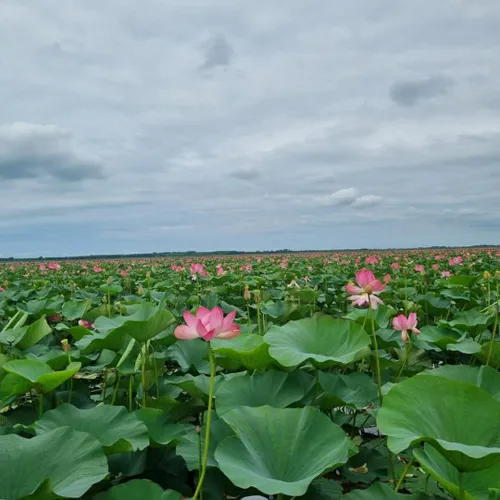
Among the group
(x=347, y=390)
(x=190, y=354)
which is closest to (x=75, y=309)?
(x=190, y=354)

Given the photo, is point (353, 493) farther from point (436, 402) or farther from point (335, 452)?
point (436, 402)

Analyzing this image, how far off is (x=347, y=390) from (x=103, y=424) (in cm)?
79

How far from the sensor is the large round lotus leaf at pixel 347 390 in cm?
165

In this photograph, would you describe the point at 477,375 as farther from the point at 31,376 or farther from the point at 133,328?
the point at 31,376

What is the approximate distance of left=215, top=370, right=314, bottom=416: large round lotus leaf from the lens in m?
1.54

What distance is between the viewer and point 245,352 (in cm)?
160

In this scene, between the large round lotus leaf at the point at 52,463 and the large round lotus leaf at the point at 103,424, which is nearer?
the large round lotus leaf at the point at 52,463

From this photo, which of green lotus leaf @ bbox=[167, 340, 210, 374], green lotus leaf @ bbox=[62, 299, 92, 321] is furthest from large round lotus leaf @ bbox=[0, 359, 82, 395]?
green lotus leaf @ bbox=[62, 299, 92, 321]

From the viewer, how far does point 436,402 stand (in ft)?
3.87

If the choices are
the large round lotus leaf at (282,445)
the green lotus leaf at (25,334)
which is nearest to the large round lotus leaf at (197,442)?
the large round lotus leaf at (282,445)

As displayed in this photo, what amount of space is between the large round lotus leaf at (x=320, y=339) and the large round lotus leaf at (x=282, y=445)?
293 millimetres

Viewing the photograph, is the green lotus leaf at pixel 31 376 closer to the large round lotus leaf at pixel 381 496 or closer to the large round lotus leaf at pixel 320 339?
the large round lotus leaf at pixel 320 339

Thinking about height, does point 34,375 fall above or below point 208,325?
below

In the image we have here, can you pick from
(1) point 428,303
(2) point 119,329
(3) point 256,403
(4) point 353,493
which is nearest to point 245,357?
(3) point 256,403
